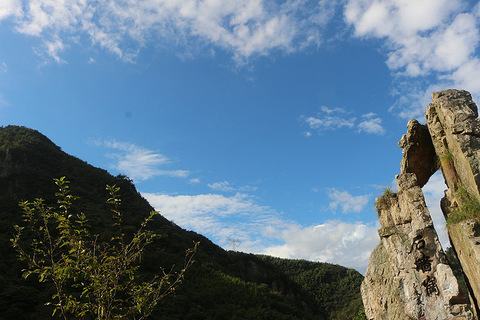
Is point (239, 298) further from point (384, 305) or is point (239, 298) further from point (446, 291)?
point (446, 291)

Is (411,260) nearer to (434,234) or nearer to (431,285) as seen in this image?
(431,285)

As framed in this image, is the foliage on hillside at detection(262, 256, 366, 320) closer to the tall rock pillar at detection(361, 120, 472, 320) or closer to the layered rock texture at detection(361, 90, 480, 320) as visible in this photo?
the tall rock pillar at detection(361, 120, 472, 320)

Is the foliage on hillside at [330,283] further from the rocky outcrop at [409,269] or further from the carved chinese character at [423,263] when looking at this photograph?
the carved chinese character at [423,263]

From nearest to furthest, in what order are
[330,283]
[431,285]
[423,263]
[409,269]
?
[431,285] → [423,263] → [409,269] → [330,283]

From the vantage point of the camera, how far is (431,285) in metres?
10.8

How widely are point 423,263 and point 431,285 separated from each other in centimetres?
79

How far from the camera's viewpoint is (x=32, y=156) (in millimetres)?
37250

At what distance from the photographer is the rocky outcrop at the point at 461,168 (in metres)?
10.6

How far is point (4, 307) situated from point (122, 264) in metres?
14.1

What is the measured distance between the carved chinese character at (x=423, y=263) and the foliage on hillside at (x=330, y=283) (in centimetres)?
4270

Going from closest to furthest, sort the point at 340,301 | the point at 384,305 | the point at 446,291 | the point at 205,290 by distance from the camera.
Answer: the point at 446,291 < the point at 384,305 < the point at 205,290 < the point at 340,301

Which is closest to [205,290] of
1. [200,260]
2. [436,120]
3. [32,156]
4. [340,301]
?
[200,260]

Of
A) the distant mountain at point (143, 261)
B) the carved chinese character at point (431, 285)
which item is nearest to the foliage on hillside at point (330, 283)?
the distant mountain at point (143, 261)

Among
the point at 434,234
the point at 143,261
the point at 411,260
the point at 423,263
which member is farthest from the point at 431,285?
the point at 143,261
